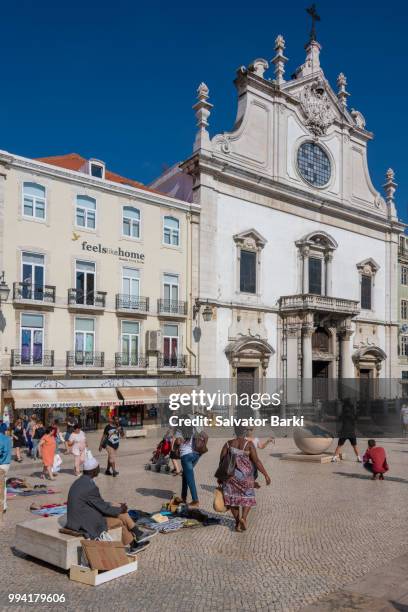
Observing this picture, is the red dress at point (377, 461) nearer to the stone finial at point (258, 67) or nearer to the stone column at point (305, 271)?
the stone column at point (305, 271)

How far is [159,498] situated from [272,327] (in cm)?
2297

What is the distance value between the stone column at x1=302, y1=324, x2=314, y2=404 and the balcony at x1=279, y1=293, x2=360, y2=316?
121cm

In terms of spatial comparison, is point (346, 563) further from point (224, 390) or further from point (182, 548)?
point (224, 390)

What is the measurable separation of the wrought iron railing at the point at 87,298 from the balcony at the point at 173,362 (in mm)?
4279

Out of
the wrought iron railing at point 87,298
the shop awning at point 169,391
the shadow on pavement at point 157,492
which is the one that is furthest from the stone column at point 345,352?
the shadow on pavement at point 157,492

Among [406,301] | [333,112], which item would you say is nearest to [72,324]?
[333,112]

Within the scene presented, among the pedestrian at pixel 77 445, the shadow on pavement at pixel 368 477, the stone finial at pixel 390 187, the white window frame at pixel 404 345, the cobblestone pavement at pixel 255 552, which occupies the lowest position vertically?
the shadow on pavement at pixel 368 477

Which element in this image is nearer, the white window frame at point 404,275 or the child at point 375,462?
the child at point 375,462

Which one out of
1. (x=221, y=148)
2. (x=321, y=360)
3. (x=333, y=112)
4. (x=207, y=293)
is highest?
(x=333, y=112)

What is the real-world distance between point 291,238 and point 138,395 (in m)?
15.0

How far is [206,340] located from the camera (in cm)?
3130

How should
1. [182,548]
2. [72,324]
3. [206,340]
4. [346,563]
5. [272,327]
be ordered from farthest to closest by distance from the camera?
[272,327] → [206,340] → [72,324] → [182,548] → [346,563]

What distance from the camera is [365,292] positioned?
136 ft

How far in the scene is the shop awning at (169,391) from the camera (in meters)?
28.9
